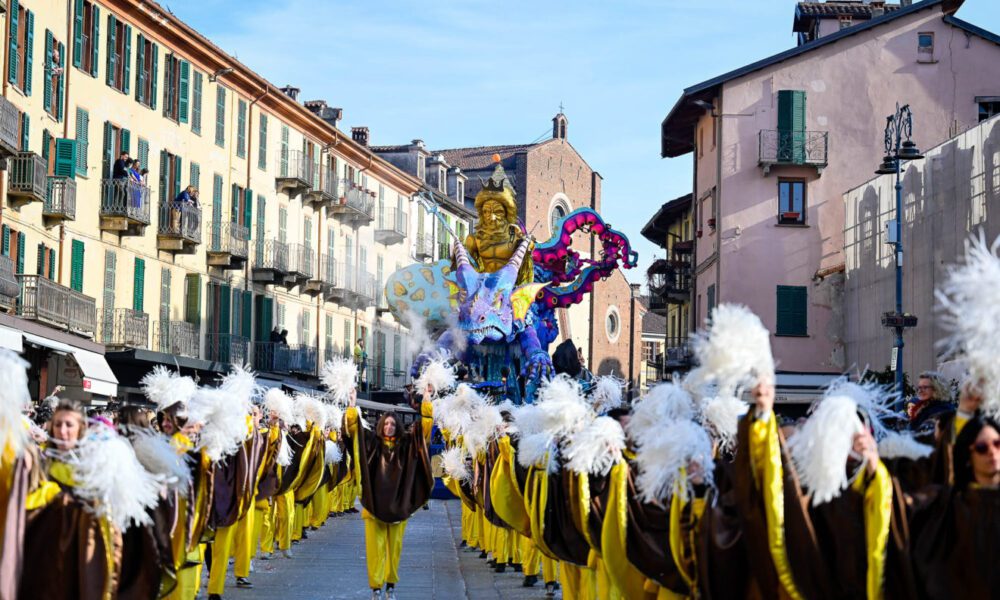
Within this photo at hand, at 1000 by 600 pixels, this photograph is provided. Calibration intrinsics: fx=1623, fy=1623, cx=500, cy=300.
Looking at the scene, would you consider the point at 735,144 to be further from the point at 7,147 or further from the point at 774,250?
the point at 7,147

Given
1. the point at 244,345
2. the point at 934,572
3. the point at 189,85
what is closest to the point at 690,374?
the point at 934,572

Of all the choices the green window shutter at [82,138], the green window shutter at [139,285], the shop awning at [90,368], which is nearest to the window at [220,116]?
the green window shutter at [139,285]

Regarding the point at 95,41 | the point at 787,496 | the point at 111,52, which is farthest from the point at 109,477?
the point at 111,52

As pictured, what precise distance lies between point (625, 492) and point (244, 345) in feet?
118

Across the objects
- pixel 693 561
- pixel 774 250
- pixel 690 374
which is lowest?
pixel 693 561

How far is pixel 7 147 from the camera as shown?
89.8ft

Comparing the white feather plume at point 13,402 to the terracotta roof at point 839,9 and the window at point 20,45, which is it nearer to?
the window at point 20,45

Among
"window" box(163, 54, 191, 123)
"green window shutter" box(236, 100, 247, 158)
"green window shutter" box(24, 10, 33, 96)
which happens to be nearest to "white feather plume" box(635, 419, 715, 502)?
"green window shutter" box(24, 10, 33, 96)

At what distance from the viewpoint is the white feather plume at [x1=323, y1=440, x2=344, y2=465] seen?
65.5 feet

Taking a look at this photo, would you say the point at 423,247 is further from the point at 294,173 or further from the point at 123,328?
the point at 123,328

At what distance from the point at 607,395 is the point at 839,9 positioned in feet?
115

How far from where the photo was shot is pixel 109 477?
766 centimetres

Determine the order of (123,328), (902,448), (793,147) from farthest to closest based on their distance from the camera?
1. (793,147)
2. (123,328)
3. (902,448)

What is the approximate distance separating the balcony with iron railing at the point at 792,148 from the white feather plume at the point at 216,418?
32.2m
